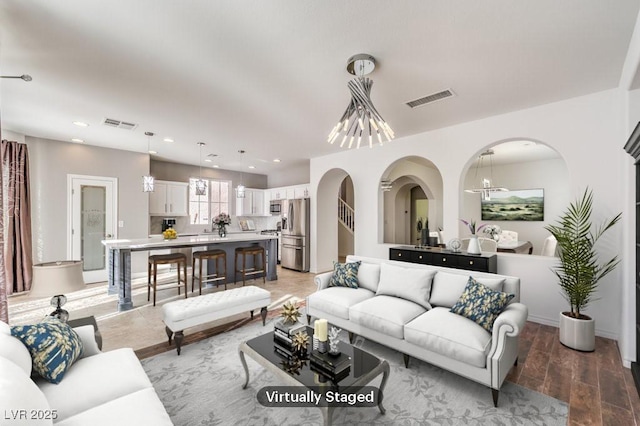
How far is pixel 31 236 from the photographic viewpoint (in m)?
5.08

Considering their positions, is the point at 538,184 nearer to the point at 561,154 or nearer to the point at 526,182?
the point at 526,182

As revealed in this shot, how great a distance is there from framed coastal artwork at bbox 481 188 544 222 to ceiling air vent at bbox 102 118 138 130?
8566 millimetres

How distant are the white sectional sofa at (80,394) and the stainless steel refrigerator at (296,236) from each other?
5.04 meters

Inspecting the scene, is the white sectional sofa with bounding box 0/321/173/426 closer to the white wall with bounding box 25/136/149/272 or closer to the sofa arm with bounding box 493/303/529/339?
the sofa arm with bounding box 493/303/529/339

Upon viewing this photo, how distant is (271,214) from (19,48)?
6777mm

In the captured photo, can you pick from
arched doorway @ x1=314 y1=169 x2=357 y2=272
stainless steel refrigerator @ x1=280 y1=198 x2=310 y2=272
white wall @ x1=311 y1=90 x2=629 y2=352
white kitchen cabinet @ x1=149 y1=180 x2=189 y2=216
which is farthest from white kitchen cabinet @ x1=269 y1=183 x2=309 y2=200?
white wall @ x1=311 y1=90 x2=629 y2=352

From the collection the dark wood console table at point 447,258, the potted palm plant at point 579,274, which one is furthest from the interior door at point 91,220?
the potted palm plant at point 579,274

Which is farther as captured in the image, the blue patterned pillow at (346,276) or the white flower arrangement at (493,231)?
the white flower arrangement at (493,231)

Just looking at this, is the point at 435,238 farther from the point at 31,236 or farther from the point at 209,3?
the point at 31,236

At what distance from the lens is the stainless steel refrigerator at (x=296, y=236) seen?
6.88m

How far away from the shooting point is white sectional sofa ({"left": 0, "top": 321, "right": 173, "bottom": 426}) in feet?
3.66

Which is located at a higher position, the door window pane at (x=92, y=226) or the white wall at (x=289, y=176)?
the white wall at (x=289, y=176)

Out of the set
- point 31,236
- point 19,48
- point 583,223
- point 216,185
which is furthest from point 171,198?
point 583,223

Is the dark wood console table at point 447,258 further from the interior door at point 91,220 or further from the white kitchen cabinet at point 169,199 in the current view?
the interior door at point 91,220
